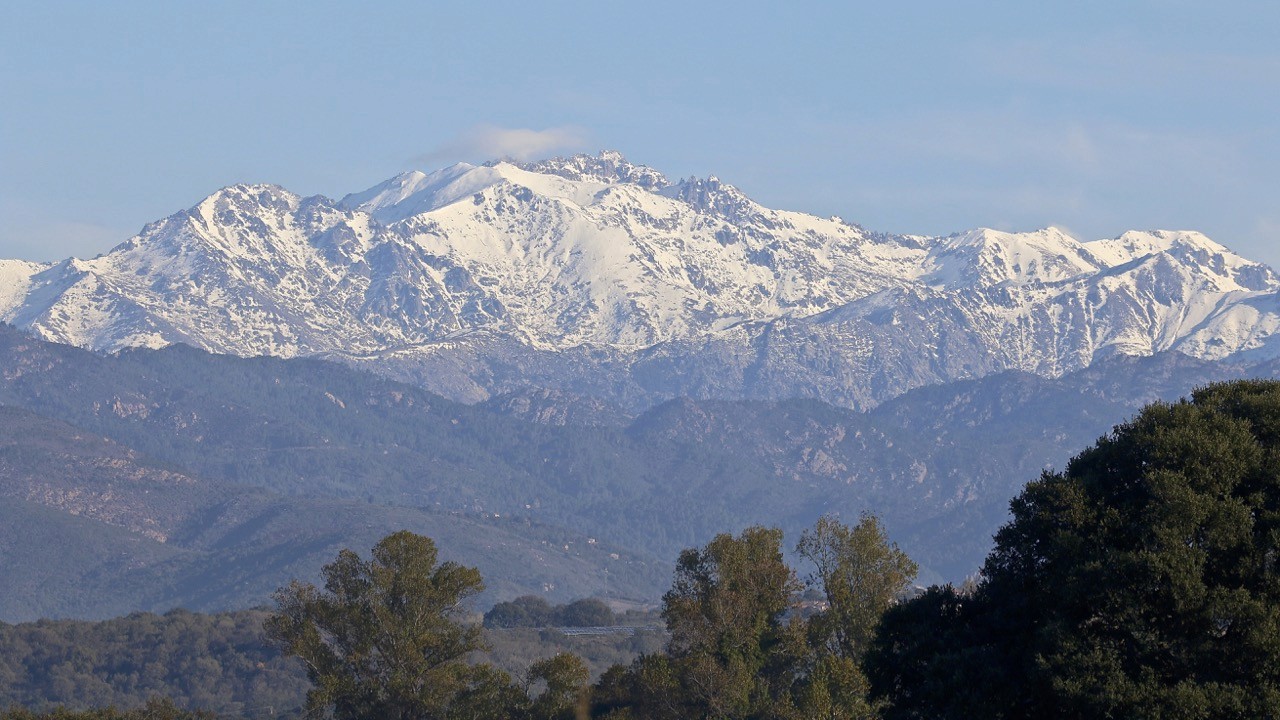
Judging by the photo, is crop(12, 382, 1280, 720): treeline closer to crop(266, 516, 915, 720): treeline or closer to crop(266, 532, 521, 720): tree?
crop(266, 516, 915, 720): treeline

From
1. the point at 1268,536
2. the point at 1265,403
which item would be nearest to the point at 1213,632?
the point at 1268,536

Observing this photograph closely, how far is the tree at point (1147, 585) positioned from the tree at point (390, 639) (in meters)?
44.8

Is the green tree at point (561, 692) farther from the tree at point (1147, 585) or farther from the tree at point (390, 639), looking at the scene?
the tree at point (1147, 585)

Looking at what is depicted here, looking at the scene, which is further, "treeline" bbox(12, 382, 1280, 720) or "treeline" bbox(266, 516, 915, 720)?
"treeline" bbox(266, 516, 915, 720)

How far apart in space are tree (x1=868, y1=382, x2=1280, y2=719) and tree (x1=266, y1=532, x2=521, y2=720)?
4481cm

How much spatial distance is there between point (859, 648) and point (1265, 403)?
42.9m

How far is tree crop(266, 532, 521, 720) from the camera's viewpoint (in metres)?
110

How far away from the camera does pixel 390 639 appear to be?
365 ft

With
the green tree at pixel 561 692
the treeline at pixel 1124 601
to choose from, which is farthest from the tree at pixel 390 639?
the treeline at pixel 1124 601

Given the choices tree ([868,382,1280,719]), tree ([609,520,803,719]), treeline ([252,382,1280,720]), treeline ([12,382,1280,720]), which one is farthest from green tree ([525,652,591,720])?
tree ([868,382,1280,719])

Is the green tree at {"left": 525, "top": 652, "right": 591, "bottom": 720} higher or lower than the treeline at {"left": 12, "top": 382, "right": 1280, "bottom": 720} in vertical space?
lower

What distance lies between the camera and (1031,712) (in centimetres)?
6706

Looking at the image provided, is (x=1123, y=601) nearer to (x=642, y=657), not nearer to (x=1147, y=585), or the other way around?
(x=1147, y=585)

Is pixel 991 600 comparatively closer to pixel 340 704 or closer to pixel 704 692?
pixel 704 692
